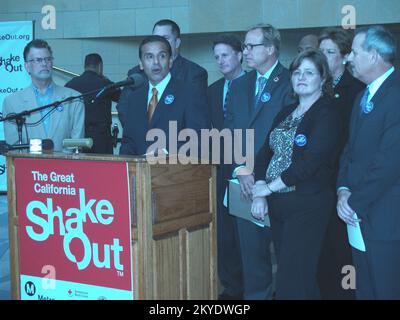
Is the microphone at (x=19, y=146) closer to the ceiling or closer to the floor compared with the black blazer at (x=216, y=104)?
closer to the floor

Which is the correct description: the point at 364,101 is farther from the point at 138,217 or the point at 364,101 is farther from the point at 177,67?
the point at 177,67

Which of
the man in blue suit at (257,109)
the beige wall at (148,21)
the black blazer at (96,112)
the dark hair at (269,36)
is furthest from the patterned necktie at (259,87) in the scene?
the beige wall at (148,21)

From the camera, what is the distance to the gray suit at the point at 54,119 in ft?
11.1

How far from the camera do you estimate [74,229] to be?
2389 millimetres

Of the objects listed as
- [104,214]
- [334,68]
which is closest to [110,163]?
[104,214]

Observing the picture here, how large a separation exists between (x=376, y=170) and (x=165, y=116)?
1144mm

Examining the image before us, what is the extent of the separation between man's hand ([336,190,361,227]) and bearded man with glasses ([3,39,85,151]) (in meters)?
1.64

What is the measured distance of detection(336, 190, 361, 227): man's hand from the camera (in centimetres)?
259

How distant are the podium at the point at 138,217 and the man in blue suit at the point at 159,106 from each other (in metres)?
0.48

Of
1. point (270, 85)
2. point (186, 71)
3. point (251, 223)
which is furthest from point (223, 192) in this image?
point (186, 71)

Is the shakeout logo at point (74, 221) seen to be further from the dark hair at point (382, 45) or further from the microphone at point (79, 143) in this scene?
the dark hair at point (382, 45)

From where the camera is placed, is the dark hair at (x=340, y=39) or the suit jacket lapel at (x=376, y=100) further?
the dark hair at (x=340, y=39)

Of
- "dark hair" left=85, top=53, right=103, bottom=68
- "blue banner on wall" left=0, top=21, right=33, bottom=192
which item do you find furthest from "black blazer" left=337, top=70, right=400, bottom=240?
"blue banner on wall" left=0, top=21, right=33, bottom=192

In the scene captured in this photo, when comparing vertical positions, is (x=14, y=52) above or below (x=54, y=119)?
above
